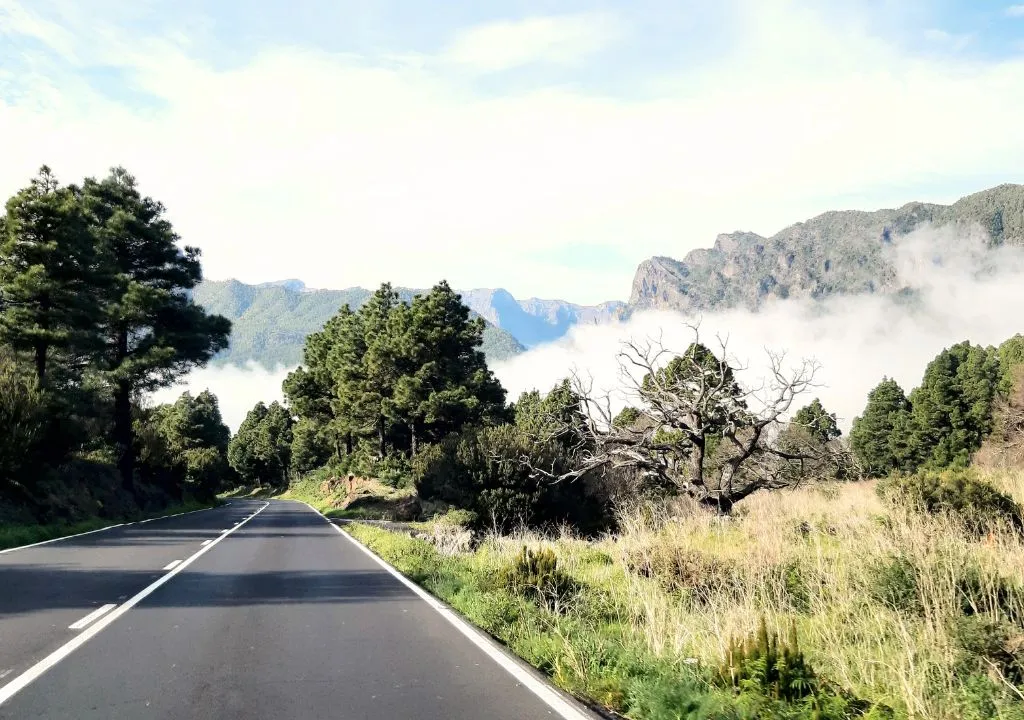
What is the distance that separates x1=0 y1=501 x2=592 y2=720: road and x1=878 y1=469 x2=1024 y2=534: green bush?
8.30m

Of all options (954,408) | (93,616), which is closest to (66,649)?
(93,616)

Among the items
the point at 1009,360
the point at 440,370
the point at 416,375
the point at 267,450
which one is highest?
the point at 440,370

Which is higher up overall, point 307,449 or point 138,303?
point 138,303

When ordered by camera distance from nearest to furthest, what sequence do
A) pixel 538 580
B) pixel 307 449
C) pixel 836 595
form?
1. pixel 836 595
2. pixel 538 580
3. pixel 307 449

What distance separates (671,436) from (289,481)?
89.1m

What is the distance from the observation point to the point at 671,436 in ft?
166

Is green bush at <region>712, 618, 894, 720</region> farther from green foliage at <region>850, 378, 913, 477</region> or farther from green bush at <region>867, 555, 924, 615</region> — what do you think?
green foliage at <region>850, 378, 913, 477</region>

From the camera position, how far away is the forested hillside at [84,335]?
2738 centimetres

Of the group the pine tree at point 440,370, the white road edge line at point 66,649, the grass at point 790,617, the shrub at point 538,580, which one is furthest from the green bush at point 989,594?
the pine tree at point 440,370

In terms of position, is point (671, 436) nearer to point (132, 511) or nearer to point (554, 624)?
point (132, 511)

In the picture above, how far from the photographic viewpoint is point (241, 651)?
24.2ft

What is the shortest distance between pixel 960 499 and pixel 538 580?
7.76m

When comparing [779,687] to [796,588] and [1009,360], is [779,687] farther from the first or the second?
[1009,360]

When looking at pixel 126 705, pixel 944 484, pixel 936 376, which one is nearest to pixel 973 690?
pixel 126 705
